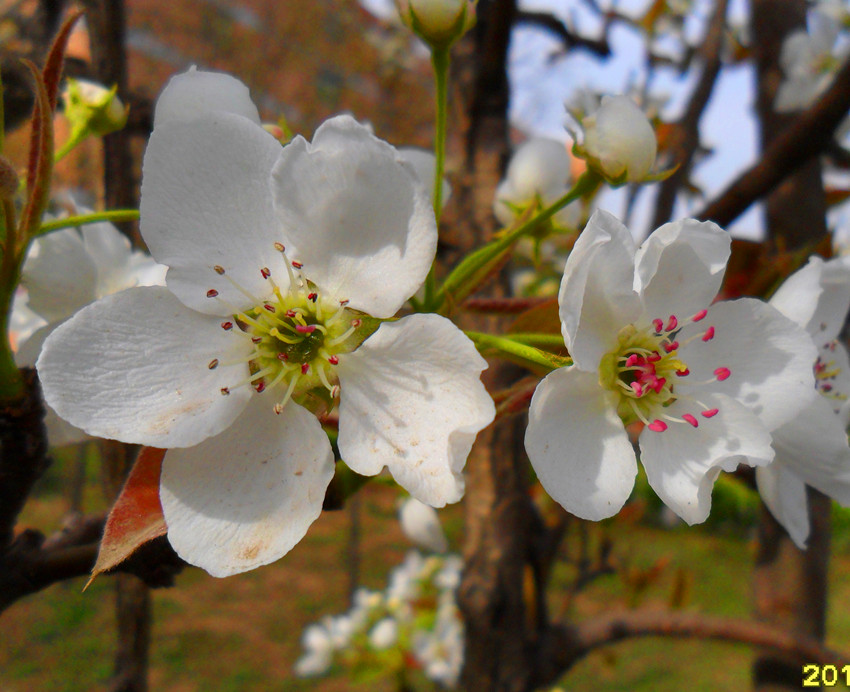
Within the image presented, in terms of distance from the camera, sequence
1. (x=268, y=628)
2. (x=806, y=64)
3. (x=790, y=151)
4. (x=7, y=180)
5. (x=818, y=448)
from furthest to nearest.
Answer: (x=268, y=628)
(x=806, y=64)
(x=790, y=151)
(x=818, y=448)
(x=7, y=180)

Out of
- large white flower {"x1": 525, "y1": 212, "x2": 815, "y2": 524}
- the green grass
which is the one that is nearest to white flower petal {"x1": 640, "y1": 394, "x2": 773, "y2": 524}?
large white flower {"x1": 525, "y1": 212, "x2": 815, "y2": 524}

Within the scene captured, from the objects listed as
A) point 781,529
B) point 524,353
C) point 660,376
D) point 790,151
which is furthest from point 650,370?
point 781,529

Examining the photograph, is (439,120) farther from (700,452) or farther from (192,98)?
(700,452)

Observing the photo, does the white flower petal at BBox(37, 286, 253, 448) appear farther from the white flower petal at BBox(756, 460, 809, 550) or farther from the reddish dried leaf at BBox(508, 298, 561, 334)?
the white flower petal at BBox(756, 460, 809, 550)

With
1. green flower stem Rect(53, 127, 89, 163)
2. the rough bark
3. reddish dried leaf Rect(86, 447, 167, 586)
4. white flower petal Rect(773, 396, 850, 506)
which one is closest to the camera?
reddish dried leaf Rect(86, 447, 167, 586)

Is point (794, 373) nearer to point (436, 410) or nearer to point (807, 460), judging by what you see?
point (807, 460)

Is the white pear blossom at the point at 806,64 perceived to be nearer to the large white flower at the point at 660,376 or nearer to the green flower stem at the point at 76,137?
the large white flower at the point at 660,376
